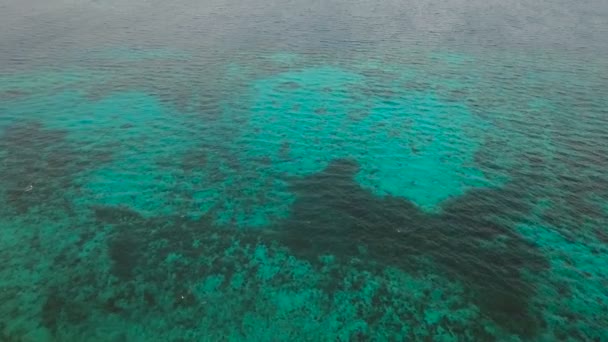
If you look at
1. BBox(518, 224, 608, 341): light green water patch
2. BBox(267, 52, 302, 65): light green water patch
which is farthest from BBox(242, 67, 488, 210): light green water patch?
BBox(267, 52, 302, 65): light green water patch

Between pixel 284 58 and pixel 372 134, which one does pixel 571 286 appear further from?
pixel 284 58

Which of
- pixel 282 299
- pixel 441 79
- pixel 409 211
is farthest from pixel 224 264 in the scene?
pixel 441 79

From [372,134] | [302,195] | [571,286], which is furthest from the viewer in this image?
[372,134]

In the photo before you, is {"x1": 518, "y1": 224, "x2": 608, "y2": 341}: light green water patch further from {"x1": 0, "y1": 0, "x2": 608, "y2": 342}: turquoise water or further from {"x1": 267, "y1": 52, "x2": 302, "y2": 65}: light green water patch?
{"x1": 267, "y1": 52, "x2": 302, "y2": 65}: light green water patch

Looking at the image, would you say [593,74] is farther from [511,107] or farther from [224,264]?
[224,264]

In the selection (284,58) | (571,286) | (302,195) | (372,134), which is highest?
(284,58)

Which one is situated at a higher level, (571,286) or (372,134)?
(372,134)

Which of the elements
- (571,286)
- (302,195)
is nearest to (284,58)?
(302,195)
